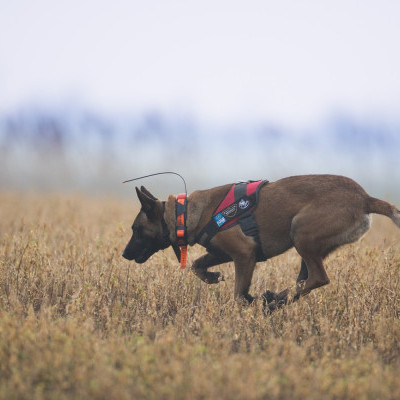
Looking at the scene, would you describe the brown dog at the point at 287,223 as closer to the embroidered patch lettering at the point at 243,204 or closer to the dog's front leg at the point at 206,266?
the dog's front leg at the point at 206,266

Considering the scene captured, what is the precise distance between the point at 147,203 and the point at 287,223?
1493 millimetres

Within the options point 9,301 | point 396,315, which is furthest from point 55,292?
point 396,315

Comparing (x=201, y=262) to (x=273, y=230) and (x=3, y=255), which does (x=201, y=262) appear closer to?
(x=273, y=230)

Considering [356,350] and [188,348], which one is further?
[356,350]

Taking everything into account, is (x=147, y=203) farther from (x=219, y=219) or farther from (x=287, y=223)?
(x=287, y=223)

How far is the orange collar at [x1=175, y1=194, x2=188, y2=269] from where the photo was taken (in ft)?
17.0

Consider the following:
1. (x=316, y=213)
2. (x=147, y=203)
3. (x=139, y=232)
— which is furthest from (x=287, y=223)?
(x=139, y=232)

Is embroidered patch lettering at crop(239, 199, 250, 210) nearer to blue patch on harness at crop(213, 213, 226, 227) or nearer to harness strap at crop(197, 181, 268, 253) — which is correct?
harness strap at crop(197, 181, 268, 253)

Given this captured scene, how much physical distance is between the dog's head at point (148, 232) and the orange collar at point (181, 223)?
24cm

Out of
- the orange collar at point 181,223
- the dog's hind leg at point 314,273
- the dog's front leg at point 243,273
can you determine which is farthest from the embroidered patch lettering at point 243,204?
the dog's hind leg at point 314,273

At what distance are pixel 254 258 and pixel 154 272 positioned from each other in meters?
1.41

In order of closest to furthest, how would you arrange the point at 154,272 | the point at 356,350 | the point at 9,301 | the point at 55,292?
the point at 356,350 < the point at 9,301 < the point at 55,292 < the point at 154,272

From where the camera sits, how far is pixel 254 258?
502cm

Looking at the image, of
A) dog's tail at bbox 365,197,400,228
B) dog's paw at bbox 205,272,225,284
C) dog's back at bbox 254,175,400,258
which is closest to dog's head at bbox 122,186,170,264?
dog's paw at bbox 205,272,225,284
